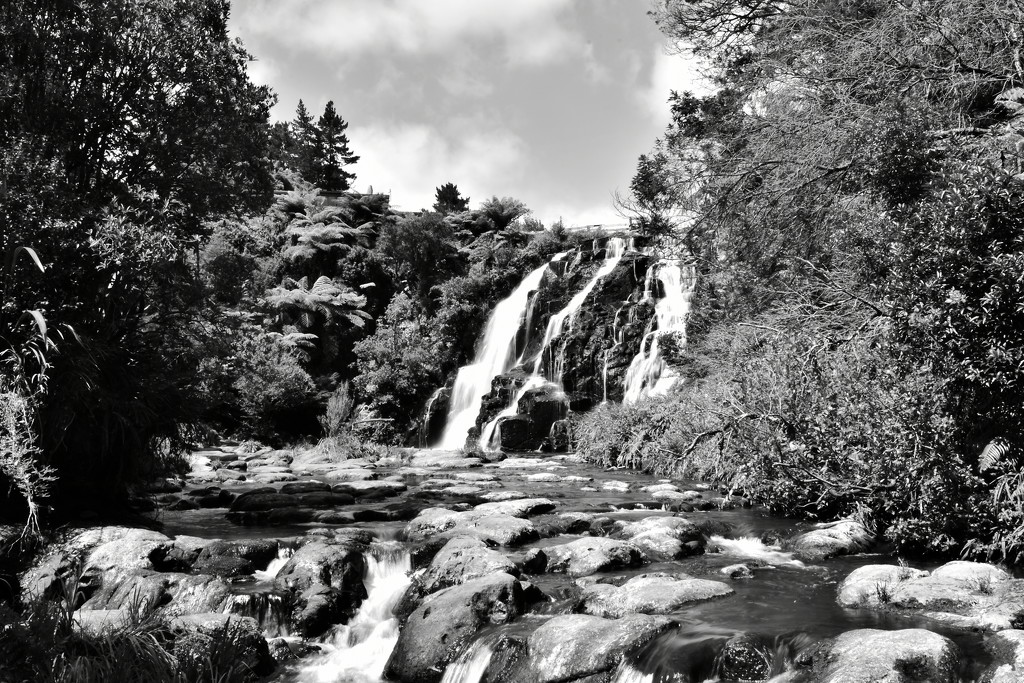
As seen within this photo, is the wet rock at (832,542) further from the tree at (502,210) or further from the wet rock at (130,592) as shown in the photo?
the tree at (502,210)

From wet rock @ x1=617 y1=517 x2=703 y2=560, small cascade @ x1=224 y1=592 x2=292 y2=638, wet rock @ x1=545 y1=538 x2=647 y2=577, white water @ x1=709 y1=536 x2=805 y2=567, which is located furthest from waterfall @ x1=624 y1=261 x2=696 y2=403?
small cascade @ x1=224 y1=592 x2=292 y2=638

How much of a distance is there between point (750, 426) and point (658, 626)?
5.14 meters

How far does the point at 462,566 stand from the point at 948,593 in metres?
4.67

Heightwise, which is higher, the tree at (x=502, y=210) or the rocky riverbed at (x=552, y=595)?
the tree at (x=502, y=210)

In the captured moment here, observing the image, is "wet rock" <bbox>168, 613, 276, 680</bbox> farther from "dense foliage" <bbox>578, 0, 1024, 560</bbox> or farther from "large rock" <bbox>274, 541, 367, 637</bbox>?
"dense foliage" <bbox>578, 0, 1024, 560</bbox>

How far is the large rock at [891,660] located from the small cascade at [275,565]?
6066 millimetres

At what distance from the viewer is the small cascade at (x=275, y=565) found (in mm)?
8909

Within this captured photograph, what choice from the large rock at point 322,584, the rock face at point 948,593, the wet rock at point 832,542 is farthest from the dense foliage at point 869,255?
the large rock at point 322,584

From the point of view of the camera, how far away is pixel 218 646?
5250mm

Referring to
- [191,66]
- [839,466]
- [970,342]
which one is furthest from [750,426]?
[191,66]

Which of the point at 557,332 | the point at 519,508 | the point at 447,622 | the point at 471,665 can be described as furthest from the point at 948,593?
the point at 557,332

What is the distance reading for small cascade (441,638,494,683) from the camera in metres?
6.01

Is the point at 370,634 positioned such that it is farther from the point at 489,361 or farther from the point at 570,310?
the point at 489,361

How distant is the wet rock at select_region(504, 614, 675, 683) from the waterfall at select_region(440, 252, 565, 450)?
21825 mm
